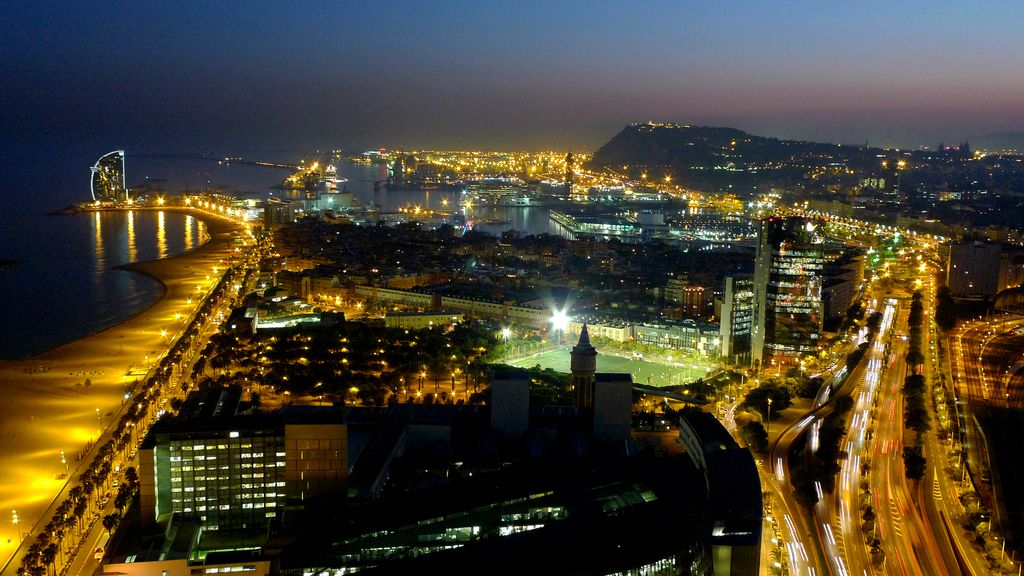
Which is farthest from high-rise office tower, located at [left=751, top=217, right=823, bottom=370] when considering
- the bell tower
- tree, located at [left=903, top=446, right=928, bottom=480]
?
tree, located at [left=903, top=446, right=928, bottom=480]

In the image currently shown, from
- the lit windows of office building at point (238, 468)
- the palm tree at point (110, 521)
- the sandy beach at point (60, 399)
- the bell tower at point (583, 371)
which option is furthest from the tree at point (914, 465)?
the sandy beach at point (60, 399)

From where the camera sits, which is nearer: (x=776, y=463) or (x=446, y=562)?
(x=446, y=562)

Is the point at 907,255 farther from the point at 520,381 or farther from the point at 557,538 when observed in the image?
the point at 557,538

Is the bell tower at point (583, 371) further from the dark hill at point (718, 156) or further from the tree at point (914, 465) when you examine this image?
the dark hill at point (718, 156)

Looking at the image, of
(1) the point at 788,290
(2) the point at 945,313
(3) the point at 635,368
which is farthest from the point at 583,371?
(2) the point at 945,313

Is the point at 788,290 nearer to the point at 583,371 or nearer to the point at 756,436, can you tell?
the point at 756,436

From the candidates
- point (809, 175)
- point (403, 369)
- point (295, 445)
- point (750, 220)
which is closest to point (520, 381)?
point (295, 445)

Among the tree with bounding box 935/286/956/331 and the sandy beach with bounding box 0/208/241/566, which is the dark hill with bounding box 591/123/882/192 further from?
the sandy beach with bounding box 0/208/241/566
